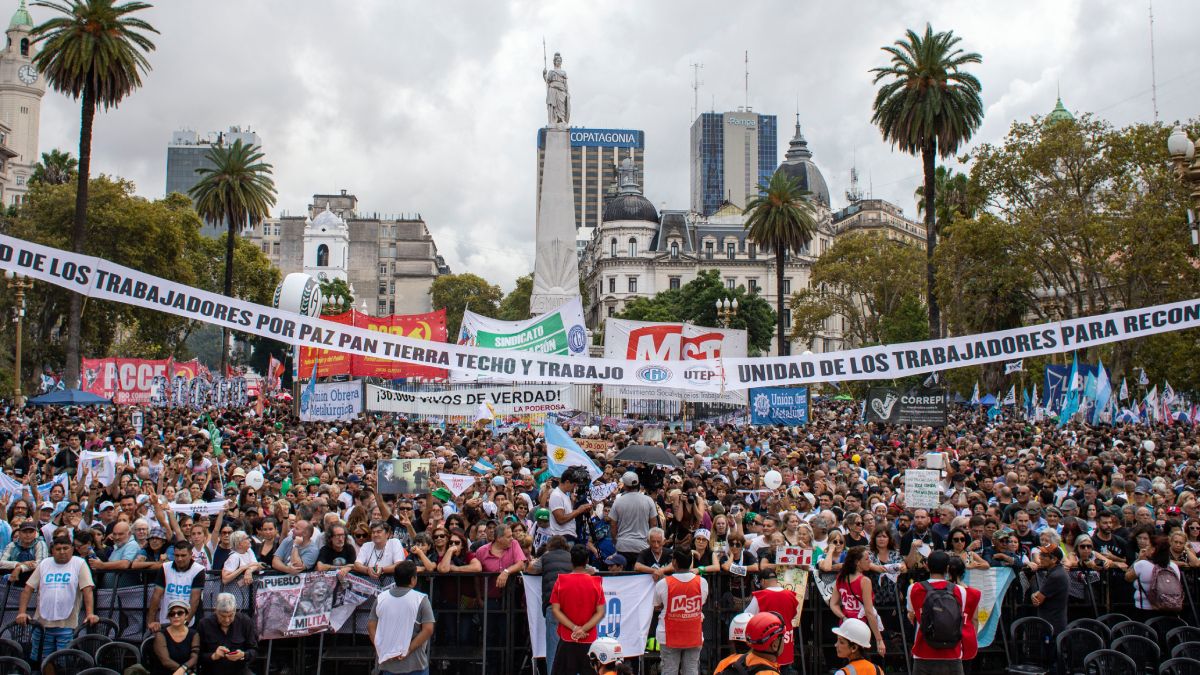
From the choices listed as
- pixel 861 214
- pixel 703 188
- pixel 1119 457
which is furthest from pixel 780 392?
pixel 703 188

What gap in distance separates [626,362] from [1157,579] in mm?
7077

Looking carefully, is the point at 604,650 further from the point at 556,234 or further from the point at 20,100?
the point at 20,100

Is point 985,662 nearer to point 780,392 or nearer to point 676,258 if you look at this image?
point 780,392

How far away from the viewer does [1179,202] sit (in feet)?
117

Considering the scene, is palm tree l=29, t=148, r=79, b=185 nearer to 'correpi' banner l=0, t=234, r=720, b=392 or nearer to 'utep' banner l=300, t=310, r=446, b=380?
'utep' banner l=300, t=310, r=446, b=380

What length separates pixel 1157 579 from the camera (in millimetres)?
9992

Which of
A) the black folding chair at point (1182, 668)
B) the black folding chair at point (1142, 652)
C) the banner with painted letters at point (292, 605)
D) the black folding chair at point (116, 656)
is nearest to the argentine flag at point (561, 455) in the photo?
the banner with painted letters at point (292, 605)

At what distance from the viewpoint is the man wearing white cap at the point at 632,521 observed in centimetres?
1095

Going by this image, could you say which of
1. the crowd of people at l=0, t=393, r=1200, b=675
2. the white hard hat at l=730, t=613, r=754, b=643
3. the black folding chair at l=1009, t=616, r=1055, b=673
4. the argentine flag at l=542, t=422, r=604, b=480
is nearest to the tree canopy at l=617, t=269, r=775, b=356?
the crowd of people at l=0, t=393, r=1200, b=675

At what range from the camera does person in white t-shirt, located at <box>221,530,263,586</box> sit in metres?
9.38

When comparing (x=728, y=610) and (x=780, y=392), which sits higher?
(x=780, y=392)

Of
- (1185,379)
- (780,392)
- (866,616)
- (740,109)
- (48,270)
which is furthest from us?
(740,109)

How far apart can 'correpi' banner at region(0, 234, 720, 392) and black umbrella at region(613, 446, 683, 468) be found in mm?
1510

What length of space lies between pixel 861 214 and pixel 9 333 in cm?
8556
